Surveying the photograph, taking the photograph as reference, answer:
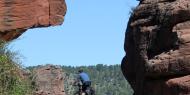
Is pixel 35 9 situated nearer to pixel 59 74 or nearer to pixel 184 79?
pixel 184 79

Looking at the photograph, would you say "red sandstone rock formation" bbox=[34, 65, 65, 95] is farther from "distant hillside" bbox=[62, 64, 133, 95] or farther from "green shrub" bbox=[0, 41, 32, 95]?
"distant hillside" bbox=[62, 64, 133, 95]

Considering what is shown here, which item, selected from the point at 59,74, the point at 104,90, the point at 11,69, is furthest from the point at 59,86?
the point at 104,90

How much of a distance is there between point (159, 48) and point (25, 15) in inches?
396

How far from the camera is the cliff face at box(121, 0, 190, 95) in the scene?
2131cm

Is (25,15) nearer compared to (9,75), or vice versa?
(25,15)

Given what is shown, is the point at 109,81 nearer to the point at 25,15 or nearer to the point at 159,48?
the point at 159,48

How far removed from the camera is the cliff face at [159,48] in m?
21.3

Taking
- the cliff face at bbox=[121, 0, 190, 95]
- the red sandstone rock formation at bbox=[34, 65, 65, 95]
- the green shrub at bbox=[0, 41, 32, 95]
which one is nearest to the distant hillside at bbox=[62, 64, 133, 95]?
the red sandstone rock formation at bbox=[34, 65, 65, 95]

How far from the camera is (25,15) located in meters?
14.1

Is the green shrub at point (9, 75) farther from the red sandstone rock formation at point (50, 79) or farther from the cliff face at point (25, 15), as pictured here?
the red sandstone rock formation at point (50, 79)

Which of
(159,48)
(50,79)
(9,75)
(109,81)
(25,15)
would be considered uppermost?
(25,15)

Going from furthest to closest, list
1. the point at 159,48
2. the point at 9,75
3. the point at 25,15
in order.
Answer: the point at 159,48 < the point at 9,75 < the point at 25,15

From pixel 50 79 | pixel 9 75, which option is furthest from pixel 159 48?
pixel 50 79

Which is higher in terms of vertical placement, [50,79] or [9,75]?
[9,75]
